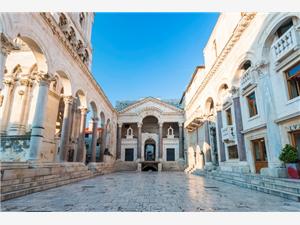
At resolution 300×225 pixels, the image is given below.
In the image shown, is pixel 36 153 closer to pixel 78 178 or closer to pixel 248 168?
pixel 78 178

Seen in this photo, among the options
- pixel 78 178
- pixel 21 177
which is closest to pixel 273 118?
pixel 21 177

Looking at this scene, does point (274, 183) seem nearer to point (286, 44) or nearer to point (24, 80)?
point (286, 44)

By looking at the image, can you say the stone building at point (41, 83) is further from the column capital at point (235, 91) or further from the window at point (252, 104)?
the window at point (252, 104)

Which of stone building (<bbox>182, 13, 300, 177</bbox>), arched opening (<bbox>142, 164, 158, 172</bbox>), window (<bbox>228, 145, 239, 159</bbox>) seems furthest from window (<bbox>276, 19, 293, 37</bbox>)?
arched opening (<bbox>142, 164, 158, 172</bbox>)

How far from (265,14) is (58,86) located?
44.3 ft

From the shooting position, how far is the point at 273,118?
715cm

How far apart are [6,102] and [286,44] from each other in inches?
570

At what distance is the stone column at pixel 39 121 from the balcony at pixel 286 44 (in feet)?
32.9

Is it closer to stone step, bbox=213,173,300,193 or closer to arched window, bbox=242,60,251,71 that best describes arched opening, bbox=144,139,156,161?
arched window, bbox=242,60,251,71

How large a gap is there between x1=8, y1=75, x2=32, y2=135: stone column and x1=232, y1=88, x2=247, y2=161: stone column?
1229 cm

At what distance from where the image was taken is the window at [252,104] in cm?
893

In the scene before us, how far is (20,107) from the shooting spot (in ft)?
35.2

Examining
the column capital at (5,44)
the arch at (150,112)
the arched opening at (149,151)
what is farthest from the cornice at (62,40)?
the arched opening at (149,151)

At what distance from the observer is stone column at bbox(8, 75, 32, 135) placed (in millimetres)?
10188
